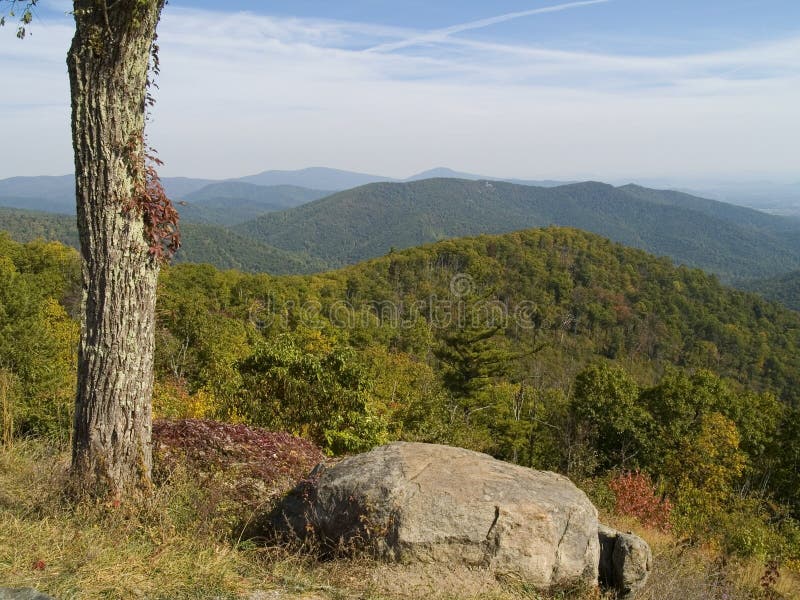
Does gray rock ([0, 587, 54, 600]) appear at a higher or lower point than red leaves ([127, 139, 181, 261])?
lower

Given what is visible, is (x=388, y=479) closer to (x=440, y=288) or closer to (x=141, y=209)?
(x=141, y=209)

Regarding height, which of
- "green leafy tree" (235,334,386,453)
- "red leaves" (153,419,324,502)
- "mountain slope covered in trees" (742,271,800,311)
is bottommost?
"mountain slope covered in trees" (742,271,800,311)

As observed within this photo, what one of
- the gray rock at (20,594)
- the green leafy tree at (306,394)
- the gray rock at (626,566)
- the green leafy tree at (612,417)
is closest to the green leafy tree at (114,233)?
the gray rock at (20,594)

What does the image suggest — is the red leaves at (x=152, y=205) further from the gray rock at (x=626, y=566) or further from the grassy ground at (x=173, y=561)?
the gray rock at (x=626, y=566)

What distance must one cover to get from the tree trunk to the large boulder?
164 cm

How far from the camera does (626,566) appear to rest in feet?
16.4

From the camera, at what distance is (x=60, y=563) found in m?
3.62

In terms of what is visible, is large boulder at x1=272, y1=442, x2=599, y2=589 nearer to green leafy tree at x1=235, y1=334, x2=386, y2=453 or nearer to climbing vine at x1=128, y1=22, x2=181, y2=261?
climbing vine at x1=128, y1=22, x2=181, y2=261

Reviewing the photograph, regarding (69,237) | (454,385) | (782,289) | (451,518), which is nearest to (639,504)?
(451,518)

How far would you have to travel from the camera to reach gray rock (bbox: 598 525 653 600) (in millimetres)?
5008

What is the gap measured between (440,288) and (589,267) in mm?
33682

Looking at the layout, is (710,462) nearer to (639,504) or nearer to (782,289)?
(639,504)

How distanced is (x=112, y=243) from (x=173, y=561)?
2.55 meters

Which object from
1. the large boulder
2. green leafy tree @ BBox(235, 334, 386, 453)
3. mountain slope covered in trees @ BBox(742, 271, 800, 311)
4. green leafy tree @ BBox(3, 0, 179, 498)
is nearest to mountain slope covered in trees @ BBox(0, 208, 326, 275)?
green leafy tree @ BBox(235, 334, 386, 453)
